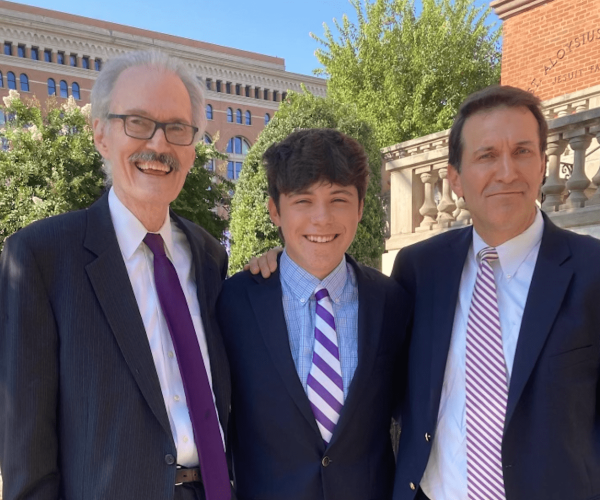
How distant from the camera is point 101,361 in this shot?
65.2 inches

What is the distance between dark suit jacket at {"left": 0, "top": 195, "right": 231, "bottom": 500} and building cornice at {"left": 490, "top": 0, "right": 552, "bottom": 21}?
10758 mm

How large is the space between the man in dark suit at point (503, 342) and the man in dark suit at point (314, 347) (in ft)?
0.59

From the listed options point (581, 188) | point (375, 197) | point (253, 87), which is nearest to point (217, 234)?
point (375, 197)

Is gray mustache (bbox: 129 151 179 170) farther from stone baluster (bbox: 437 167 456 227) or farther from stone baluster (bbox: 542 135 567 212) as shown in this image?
stone baluster (bbox: 437 167 456 227)

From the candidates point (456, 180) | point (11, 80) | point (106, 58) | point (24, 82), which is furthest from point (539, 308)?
point (24, 82)

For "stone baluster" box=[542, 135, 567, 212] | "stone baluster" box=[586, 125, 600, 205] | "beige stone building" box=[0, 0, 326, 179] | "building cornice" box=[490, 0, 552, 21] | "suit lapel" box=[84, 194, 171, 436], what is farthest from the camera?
"beige stone building" box=[0, 0, 326, 179]

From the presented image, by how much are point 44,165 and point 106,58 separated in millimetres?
37039

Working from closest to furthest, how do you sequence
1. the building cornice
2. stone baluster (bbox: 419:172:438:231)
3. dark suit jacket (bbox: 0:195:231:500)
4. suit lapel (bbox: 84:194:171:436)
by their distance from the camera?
1. dark suit jacket (bbox: 0:195:231:500)
2. suit lapel (bbox: 84:194:171:436)
3. stone baluster (bbox: 419:172:438:231)
4. the building cornice

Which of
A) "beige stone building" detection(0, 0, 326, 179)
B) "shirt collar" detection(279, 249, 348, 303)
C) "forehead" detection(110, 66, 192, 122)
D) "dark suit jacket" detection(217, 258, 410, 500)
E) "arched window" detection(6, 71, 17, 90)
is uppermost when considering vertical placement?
"beige stone building" detection(0, 0, 326, 179)

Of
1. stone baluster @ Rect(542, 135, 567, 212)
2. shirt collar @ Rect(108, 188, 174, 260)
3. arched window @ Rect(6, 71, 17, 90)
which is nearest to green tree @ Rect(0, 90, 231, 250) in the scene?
stone baluster @ Rect(542, 135, 567, 212)

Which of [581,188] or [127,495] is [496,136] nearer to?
[127,495]

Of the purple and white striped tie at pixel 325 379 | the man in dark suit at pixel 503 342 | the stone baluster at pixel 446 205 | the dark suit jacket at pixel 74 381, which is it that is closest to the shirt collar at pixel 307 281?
the purple and white striped tie at pixel 325 379

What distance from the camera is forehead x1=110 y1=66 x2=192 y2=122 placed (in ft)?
6.32

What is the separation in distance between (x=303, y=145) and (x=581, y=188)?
3867 millimetres
